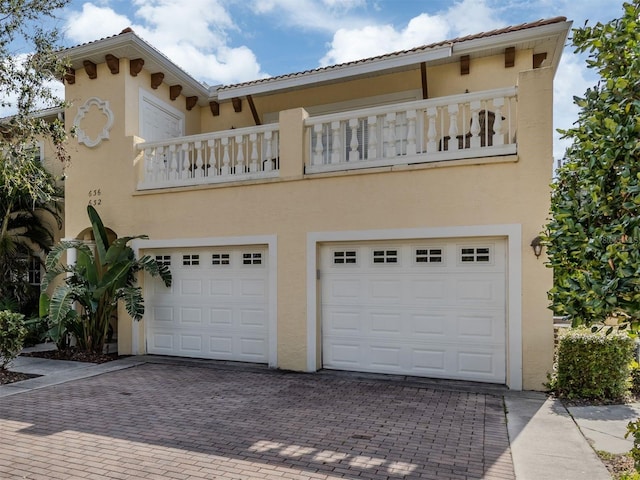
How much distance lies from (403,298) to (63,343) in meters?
7.83

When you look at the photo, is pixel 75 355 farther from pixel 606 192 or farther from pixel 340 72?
pixel 606 192

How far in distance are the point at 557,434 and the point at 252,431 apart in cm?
361

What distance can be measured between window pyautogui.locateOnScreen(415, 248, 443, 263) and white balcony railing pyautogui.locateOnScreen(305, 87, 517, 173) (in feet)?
5.14

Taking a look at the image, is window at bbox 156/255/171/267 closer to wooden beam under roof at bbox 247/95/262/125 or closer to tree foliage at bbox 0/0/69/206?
tree foliage at bbox 0/0/69/206

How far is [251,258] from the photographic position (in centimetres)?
905

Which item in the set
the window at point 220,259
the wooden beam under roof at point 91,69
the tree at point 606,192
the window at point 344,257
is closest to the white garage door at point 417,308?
the window at point 344,257

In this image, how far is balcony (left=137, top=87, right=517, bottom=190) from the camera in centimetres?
745

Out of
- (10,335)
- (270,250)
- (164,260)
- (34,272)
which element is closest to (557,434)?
(270,250)

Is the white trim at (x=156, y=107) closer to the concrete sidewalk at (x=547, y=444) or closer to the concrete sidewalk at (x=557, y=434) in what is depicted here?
the concrete sidewalk at (x=557, y=434)

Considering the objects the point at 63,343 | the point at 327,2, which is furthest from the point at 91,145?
the point at 327,2

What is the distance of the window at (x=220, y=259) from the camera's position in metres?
9.30

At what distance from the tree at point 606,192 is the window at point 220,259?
6823 millimetres

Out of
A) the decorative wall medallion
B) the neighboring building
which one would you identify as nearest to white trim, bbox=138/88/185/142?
the neighboring building

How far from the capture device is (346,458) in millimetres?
4527
